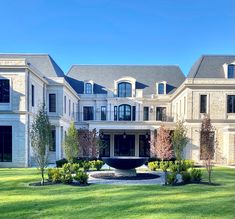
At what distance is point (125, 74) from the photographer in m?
39.6

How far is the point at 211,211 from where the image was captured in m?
8.39

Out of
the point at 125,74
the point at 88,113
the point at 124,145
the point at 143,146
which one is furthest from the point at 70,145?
the point at 125,74

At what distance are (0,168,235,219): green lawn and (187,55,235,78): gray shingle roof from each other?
17.5 meters

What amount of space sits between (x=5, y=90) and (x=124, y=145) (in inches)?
688

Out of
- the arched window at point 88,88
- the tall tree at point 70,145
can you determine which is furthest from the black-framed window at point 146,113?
the tall tree at point 70,145

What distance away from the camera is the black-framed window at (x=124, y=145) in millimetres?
36531

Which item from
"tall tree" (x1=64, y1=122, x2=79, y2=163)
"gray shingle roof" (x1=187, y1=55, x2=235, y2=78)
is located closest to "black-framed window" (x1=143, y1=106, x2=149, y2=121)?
"gray shingle roof" (x1=187, y1=55, x2=235, y2=78)

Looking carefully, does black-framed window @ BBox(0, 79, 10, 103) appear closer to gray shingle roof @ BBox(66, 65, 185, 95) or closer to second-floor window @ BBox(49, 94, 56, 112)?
second-floor window @ BBox(49, 94, 56, 112)

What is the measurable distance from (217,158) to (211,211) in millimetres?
19893

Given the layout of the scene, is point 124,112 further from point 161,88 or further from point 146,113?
point 161,88

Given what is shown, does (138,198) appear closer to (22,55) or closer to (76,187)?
(76,187)

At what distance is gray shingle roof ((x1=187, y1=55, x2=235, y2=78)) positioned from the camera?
28797mm

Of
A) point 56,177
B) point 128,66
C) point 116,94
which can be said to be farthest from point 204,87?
point 56,177

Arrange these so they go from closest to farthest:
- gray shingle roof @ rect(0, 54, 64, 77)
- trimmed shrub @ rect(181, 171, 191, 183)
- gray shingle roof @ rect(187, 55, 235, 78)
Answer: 1. trimmed shrub @ rect(181, 171, 191, 183)
2. gray shingle roof @ rect(187, 55, 235, 78)
3. gray shingle roof @ rect(0, 54, 64, 77)
